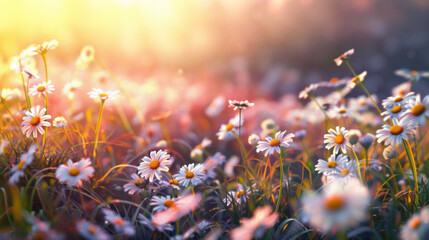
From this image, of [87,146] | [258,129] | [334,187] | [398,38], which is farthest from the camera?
[398,38]

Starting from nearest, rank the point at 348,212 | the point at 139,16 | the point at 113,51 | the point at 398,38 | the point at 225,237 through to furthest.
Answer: the point at 348,212 → the point at 225,237 → the point at 398,38 → the point at 113,51 → the point at 139,16

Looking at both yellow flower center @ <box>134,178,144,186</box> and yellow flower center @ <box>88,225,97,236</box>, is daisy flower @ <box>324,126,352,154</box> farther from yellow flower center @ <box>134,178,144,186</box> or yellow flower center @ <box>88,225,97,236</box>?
yellow flower center @ <box>88,225,97,236</box>

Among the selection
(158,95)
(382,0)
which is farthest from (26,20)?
(382,0)

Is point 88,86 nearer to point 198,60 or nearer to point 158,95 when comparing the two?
point 158,95

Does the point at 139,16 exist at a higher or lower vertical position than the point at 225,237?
higher

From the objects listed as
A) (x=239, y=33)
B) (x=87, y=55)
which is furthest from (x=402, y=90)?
(x=239, y=33)

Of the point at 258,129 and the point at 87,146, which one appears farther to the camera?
the point at 258,129

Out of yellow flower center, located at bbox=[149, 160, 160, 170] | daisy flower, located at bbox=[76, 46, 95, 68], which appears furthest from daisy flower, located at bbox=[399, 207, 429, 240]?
daisy flower, located at bbox=[76, 46, 95, 68]
